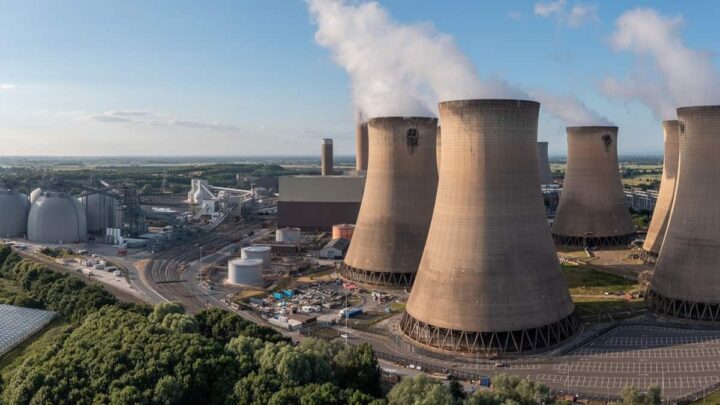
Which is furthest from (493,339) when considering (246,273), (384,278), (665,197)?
(665,197)

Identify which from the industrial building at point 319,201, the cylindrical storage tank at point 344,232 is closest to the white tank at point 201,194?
the industrial building at point 319,201

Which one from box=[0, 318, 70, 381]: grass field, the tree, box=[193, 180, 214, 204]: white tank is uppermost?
box=[193, 180, 214, 204]: white tank

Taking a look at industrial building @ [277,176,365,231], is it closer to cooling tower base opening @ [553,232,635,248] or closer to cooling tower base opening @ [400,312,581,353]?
cooling tower base opening @ [553,232,635,248]

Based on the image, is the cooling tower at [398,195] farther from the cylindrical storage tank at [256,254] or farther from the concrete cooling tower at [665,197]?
the concrete cooling tower at [665,197]

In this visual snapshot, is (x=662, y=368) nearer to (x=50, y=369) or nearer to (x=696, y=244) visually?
(x=696, y=244)

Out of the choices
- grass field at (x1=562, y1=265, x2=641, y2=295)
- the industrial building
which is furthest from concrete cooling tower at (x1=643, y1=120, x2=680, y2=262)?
the industrial building

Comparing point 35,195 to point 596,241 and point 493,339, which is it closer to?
point 493,339

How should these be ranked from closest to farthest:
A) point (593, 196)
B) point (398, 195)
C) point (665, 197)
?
1. point (398, 195)
2. point (665, 197)
3. point (593, 196)
